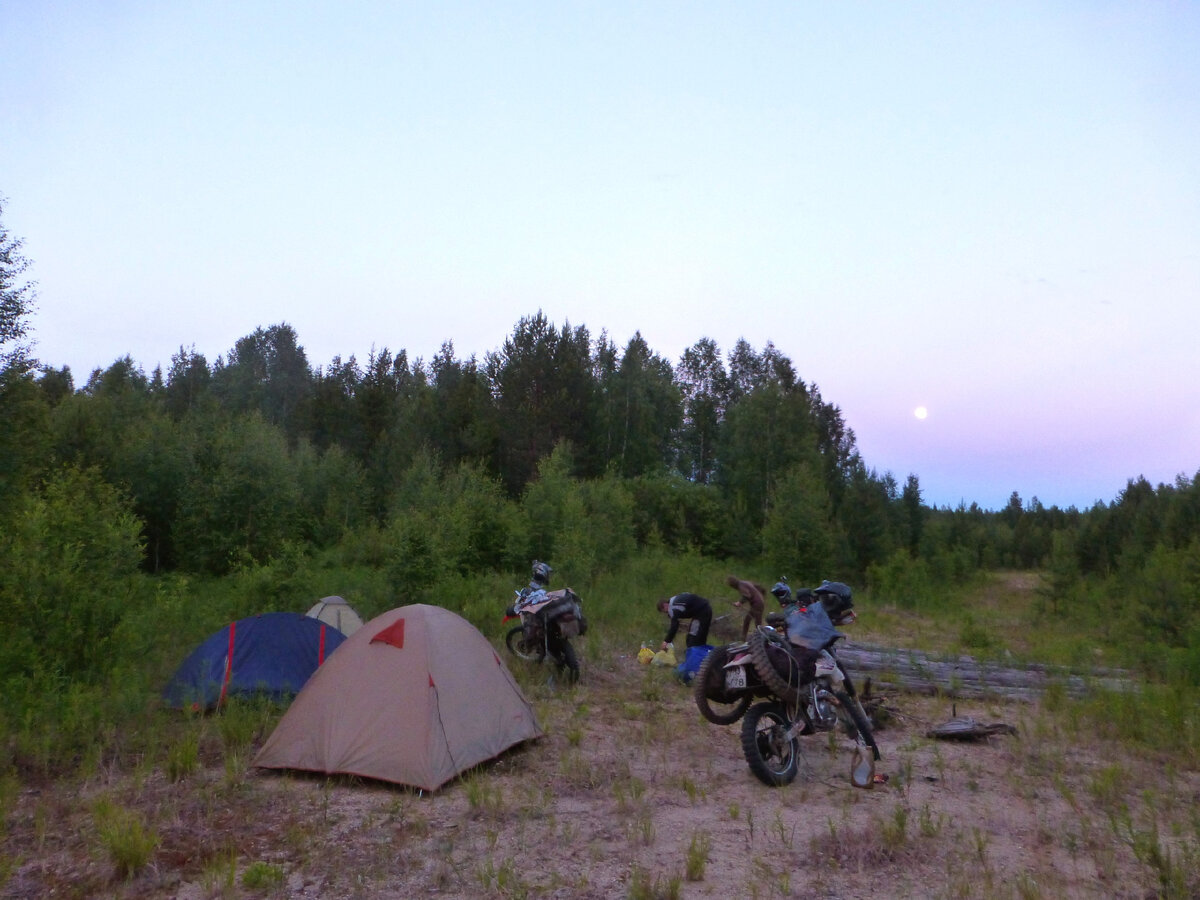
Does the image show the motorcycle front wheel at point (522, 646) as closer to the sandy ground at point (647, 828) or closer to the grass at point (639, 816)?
the grass at point (639, 816)

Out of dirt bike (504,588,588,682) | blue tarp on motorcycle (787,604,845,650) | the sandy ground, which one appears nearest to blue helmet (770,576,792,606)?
blue tarp on motorcycle (787,604,845,650)

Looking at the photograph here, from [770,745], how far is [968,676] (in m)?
5.50

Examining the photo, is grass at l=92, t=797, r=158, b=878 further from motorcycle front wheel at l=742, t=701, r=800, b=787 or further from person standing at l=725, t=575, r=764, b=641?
person standing at l=725, t=575, r=764, b=641

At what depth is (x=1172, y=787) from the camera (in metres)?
6.30

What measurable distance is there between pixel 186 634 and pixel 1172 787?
11.6 metres

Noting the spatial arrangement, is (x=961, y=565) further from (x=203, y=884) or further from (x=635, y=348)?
(x=203, y=884)

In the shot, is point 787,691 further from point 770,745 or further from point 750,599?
point 750,599

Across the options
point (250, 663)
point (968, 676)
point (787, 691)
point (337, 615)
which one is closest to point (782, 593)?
point (787, 691)

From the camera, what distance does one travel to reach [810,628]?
6895 mm

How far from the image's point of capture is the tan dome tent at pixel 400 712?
6.33 m

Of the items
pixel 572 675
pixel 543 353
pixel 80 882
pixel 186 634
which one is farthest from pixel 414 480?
pixel 80 882

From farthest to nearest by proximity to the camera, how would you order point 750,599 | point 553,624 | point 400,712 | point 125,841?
point 750,599, point 553,624, point 400,712, point 125,841

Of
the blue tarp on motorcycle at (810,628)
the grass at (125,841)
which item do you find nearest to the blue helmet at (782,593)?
the blue tarp on motorcycle at (810,628)

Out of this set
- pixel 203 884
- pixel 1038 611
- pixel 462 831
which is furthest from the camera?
pixel 1038 611
